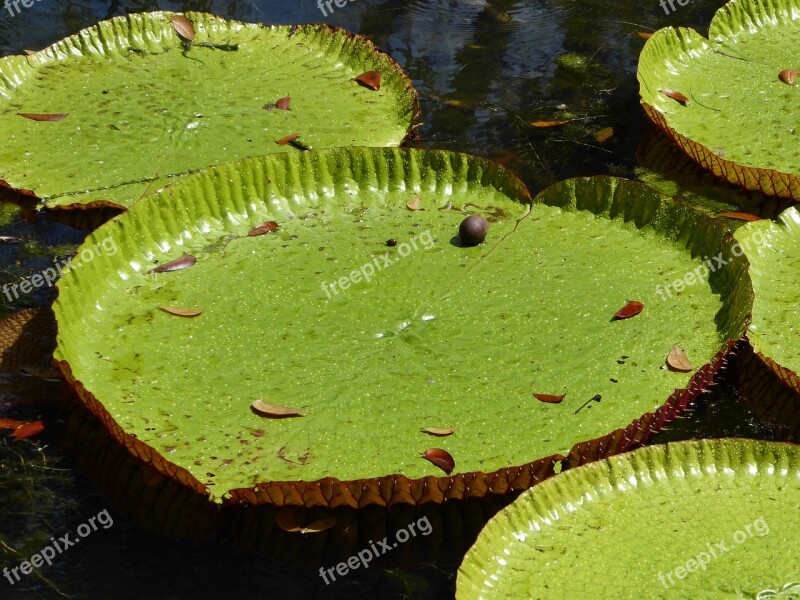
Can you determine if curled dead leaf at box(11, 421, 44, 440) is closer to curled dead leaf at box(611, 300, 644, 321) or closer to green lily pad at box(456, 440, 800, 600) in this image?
green lily pad at box(456, 440, 800, 600)

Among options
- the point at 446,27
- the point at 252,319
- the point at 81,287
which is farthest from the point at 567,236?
the point at 446,27

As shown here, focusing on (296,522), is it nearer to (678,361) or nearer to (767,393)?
(678,361)

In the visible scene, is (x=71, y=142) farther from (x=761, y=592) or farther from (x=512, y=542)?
(x=761, y=592)

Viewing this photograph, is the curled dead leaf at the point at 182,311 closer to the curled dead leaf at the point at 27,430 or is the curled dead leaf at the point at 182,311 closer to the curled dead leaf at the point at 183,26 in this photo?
the curled dead leaf at the point at 27,430

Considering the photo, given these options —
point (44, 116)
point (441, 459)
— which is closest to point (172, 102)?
point (44, 116)

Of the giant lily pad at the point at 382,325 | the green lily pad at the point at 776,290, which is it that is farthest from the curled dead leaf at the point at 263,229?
the green lily pad at the point at 776,290

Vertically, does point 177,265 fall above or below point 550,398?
above
